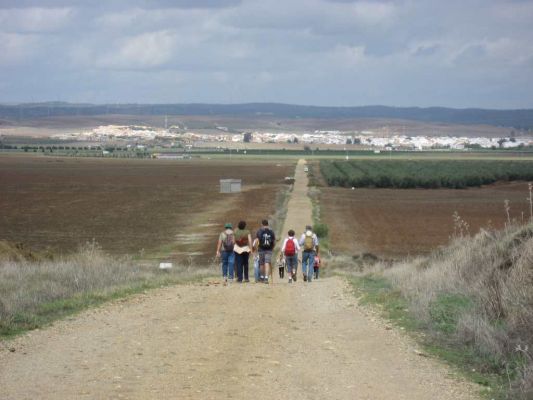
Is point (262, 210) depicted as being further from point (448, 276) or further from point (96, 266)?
point (448, 276)

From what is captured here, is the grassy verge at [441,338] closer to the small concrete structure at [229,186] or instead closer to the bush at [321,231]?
the bush at [321,231]

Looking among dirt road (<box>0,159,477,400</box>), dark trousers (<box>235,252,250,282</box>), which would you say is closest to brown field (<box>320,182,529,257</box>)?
dark trousers (<box>235,252,250,282</box>)

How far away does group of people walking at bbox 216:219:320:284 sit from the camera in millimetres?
18562

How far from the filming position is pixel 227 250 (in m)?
18.5

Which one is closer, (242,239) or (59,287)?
(59,287)

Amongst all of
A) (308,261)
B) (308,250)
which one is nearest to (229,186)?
(308,261)

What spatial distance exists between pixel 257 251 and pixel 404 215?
3506 cm

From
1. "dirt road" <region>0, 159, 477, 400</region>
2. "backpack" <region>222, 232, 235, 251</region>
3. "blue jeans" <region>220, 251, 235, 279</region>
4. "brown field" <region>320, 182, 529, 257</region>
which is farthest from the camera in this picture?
"brown field" <region>320, 182, 529, 257</region>

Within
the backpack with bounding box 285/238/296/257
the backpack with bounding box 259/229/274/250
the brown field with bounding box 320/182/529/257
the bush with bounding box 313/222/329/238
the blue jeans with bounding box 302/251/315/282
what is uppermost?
the backpack with bounding box 259/229/274/250

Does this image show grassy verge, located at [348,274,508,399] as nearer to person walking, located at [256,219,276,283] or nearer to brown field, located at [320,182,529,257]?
person walking, located at [256,219,276,283]

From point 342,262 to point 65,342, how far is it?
18815mm

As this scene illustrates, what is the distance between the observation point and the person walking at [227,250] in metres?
18.5

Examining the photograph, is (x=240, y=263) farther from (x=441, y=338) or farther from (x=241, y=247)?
(x=441, y=338)

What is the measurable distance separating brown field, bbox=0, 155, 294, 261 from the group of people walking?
11.7m
